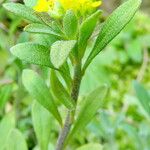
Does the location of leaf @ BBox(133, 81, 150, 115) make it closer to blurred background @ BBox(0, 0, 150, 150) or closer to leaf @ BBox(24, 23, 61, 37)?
blurred background @ BBox(0, 0, 150, 150)

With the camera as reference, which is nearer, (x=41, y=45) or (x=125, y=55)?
(x=41, y=45)

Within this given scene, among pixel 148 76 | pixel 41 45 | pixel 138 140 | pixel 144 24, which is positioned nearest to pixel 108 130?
pixel 138 140

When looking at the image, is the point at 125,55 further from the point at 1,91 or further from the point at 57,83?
the point at 57,83

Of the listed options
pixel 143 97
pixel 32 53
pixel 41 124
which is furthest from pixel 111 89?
pixel 32 53

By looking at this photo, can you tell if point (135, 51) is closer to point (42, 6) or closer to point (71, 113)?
point (71, 113)

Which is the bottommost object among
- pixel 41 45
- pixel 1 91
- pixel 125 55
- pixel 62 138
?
pixel 125 55
